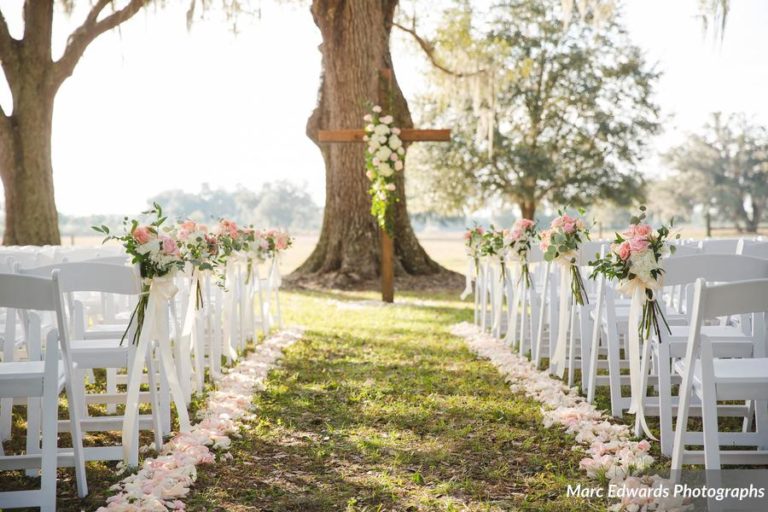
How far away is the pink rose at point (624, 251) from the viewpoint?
128 inches

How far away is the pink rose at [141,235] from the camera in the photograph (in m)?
3.36

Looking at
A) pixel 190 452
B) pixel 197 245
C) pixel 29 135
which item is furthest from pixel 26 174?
pixel 190 452

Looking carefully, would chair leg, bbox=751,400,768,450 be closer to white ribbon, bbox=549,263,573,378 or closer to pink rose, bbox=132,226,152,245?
white ribbon, bbox=549,263,573,378

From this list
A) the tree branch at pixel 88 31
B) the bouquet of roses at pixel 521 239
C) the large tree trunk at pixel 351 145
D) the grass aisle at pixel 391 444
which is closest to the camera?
the grass aisle at pixel 391 444

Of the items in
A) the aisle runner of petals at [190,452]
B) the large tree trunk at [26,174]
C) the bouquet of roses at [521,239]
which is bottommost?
the aisle runner of petals at [190,452]

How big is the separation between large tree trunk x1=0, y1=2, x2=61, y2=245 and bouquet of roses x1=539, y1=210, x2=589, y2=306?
27.5 feet

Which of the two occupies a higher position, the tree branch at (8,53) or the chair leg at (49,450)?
the tree branch at (8,53)

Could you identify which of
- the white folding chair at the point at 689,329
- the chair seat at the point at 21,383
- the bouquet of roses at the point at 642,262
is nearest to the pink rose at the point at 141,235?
the chair seat at the point at 21,383

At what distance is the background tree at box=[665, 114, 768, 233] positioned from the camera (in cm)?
3944

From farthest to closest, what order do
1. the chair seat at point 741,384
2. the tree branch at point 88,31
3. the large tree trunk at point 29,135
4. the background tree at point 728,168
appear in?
the background tree at point 728,168 → the tree branch at point 88,31 → the large tree trunk at point 29,135 → the chair seat at point 741,384

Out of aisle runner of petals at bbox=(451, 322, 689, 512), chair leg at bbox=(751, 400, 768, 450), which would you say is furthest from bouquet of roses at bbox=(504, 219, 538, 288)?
chair leg at bbox=(751, 400, 768, 450)

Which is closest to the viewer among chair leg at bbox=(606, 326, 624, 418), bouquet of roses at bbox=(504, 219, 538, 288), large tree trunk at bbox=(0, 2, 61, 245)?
chair leg at bbox=(606, 326, 624, 418)

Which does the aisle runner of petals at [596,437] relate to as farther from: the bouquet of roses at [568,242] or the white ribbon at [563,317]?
the bouquet of roses at [568,242]

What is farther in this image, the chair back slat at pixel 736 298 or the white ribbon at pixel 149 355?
the white ribbon at pixel 149 355
